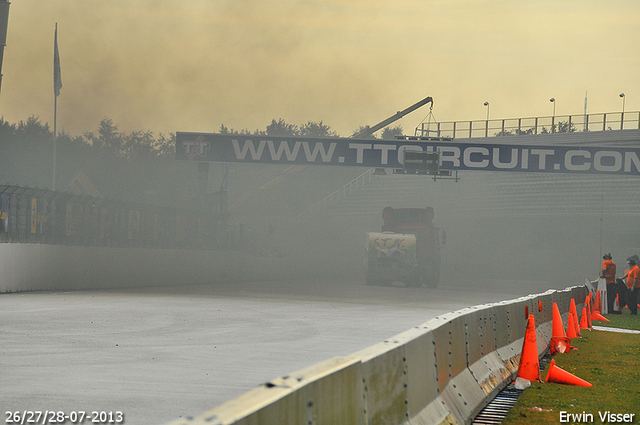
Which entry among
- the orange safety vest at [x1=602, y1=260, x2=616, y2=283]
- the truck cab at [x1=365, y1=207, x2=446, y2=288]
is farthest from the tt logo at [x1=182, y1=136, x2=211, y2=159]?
the orange safety vest at [x1=602, y1=260, x2=616, y2=283]

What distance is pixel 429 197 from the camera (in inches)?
2869

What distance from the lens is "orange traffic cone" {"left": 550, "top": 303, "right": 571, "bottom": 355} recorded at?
1306cm

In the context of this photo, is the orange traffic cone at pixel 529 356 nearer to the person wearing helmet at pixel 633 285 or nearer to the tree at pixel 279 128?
the person wearing helmet at pixel 633 285

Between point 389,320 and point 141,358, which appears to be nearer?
point 141,358

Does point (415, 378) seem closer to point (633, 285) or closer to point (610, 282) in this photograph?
point (633, 285)

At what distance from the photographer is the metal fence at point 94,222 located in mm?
23078

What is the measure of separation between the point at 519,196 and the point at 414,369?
6443 centimetres

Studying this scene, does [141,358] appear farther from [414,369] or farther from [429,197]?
[429,197]

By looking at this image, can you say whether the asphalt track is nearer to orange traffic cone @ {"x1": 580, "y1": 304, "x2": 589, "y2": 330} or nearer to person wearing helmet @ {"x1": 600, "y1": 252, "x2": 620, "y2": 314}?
orange traffic cone @ {"x1": 580, "y1": 304, "x2": 589, "y2": 330}

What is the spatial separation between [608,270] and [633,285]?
0.90 meters

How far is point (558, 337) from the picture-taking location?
13086mm

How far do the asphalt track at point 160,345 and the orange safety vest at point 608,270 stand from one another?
473 cm

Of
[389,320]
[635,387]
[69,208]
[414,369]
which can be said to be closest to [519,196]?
[69,208]

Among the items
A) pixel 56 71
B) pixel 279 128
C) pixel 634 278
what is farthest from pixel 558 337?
pixel 279 128
